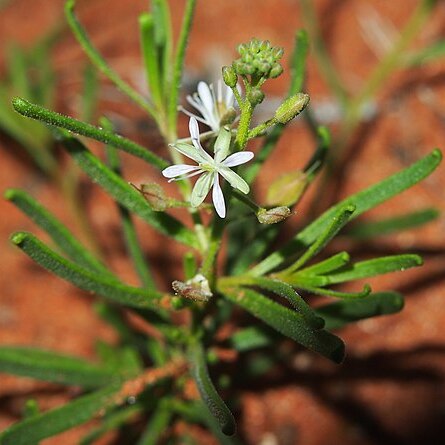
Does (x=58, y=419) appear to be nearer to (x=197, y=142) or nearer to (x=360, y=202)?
(x=197, y=142)

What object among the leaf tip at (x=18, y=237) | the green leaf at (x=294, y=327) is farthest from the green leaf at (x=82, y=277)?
the green leaf at (x=294, y=327)

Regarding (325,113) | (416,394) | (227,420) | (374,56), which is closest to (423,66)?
(374,56)

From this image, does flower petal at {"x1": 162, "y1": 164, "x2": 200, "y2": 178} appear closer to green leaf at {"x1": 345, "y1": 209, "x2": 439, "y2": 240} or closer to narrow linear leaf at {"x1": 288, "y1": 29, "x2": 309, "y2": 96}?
narrow linear leaf at {"x1": 288, "y1": 29, "x2": 309, "y2": 96}

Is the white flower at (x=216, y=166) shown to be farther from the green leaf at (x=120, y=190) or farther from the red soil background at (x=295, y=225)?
the red soil background at (x=295, y=225)

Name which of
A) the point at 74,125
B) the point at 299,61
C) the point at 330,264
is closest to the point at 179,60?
the point at 299,61

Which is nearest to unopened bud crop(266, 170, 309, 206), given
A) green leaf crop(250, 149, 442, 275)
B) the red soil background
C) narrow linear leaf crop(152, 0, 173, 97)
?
green leaf crop(250, 149, 442, 275)

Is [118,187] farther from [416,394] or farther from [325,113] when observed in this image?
[325,113]

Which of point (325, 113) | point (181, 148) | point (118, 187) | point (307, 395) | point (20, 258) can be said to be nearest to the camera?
point (181, 148)
